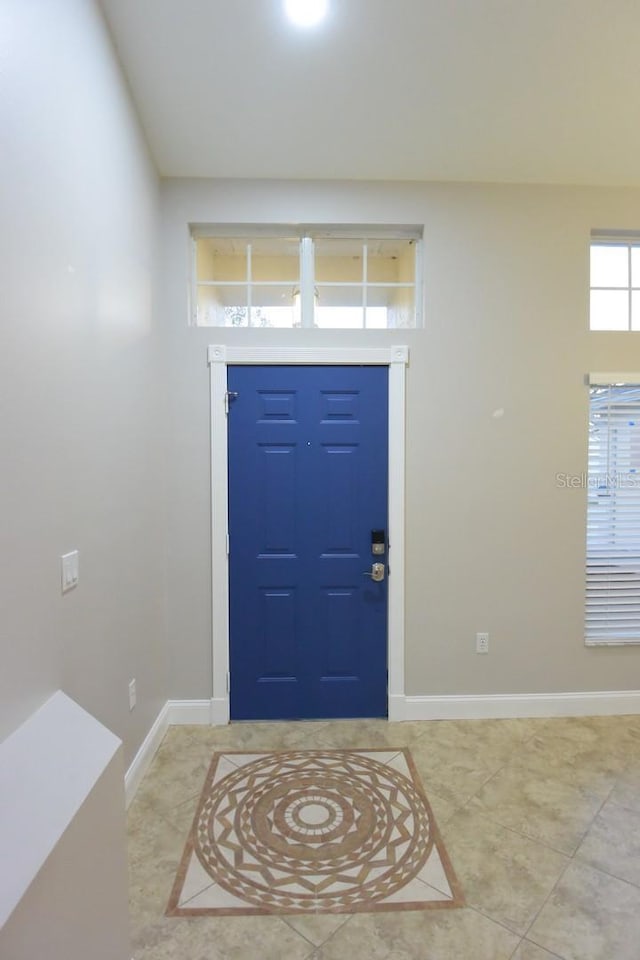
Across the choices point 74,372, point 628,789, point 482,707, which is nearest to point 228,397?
point 74,372

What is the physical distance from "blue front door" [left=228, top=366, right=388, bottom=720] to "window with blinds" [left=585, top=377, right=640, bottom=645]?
125 cm

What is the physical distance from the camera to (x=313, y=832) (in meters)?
1.80

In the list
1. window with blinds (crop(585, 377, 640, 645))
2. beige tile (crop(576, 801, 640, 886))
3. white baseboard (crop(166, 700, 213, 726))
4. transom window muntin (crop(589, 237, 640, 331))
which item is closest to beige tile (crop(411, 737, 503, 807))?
beige tile (crop(576, 801, 640, 886))

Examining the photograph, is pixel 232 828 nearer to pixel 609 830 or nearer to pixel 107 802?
pixel 107 802

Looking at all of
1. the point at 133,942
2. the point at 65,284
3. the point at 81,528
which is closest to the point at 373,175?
the point at 65,284

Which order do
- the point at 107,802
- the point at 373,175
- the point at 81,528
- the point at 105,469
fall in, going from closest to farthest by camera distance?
1. the point at 107,802
2. the point at 81,528
3. the point at 105,469
4. the point at 373,175

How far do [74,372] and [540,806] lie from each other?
8.39 feet

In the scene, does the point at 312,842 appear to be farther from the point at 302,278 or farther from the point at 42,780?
the point at 302,278

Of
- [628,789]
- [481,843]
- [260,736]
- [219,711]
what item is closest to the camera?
[481,843]

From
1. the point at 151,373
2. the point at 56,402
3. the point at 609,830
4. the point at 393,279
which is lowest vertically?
the point at 609,830

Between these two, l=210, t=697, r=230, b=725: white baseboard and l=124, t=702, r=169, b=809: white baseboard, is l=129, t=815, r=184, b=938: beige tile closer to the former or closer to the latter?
l=124, t=702, r=169, b=809: white baseboard

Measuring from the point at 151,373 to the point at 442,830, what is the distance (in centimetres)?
245

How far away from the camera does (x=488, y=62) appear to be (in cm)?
189

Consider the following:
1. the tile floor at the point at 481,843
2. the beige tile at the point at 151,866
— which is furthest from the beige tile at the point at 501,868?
the beige tile at the point at 151,866
